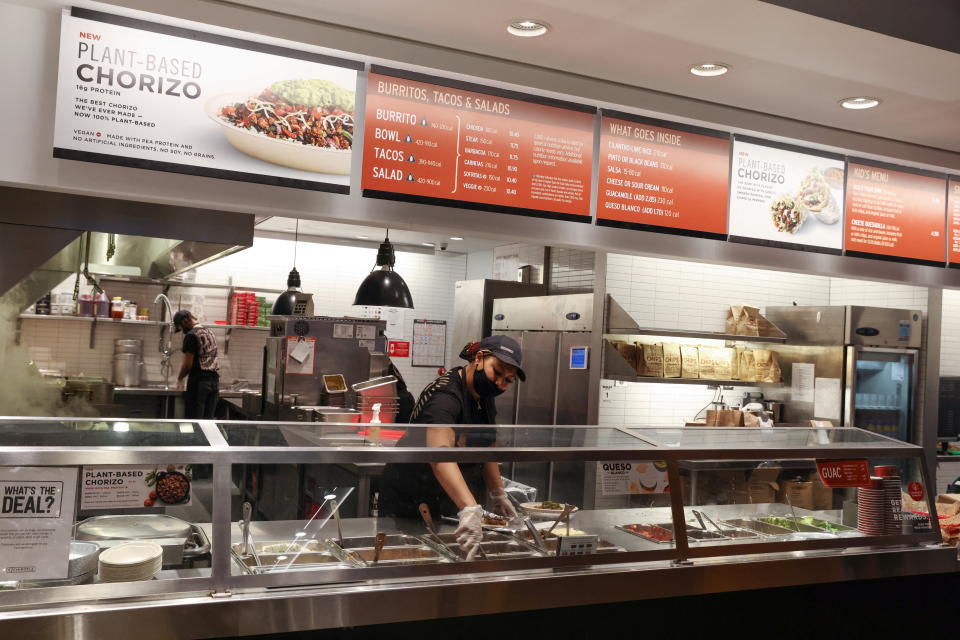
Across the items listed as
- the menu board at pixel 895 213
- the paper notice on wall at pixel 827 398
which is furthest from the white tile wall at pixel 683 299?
the menu board at pixel 895 213

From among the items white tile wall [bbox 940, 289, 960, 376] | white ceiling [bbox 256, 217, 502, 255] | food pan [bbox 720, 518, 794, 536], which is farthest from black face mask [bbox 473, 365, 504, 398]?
white ceiling [bbox 256, 217, 502, 255]

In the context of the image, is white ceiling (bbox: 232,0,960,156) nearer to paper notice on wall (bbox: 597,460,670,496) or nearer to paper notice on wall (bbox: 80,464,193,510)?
paper notice on wall (bbox: 597,460,670,496)

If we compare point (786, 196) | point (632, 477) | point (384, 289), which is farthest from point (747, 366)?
point (632, 477)

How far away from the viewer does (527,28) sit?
3.03 meters

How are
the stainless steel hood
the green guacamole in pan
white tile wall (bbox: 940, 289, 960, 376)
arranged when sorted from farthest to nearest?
1. white tile wall (bbox: 940, 289, 960, 376)
2. the green guacamole in pan
3. the stainless steel hood

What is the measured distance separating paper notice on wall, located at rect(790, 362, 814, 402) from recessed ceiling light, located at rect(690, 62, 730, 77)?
4119mm

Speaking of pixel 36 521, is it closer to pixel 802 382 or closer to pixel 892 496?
pixel 892 496

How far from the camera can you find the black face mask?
356 centimetres

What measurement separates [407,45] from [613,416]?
4.02 meters

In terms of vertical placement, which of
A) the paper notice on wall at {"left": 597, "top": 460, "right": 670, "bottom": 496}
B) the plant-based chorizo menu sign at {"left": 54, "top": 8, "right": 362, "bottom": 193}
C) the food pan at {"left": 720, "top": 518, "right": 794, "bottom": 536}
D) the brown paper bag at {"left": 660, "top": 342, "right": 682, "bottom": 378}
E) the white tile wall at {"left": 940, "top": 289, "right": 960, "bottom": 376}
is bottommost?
the food pan at {"left": 720, "top": 518, "right": 794, "bottom": 536}

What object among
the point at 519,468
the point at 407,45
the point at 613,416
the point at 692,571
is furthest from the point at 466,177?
the point at 613,416

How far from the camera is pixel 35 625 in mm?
1890

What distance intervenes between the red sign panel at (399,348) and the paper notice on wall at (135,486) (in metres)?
8.83

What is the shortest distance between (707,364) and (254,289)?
6137 millimetres
